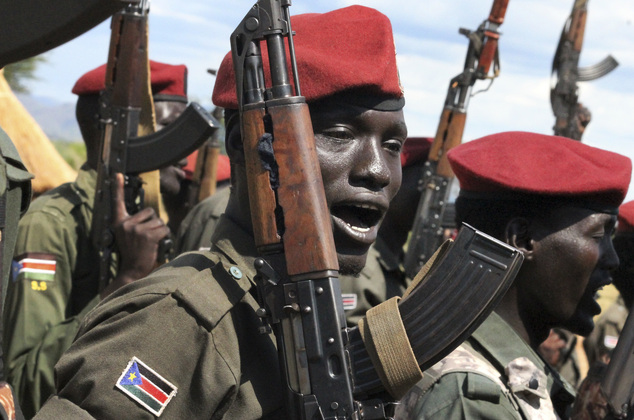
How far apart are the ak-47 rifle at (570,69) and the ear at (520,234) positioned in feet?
16.9

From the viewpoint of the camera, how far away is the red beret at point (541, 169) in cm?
337

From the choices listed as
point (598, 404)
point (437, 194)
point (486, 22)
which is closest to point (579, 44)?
point (486, 22)

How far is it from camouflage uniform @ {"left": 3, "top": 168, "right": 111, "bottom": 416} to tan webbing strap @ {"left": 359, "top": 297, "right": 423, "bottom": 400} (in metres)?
2.29

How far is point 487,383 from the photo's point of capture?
2756mm

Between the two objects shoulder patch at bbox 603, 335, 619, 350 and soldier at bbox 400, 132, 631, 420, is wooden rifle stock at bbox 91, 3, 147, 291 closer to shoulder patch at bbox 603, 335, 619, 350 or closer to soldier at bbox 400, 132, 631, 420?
soldier at bbox 400, 132, 631, 420

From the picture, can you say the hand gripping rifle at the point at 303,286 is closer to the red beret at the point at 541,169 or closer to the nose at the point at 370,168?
the nose at the point at 370,168

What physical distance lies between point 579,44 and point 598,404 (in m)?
6.00

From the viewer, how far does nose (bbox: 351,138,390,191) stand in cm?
243

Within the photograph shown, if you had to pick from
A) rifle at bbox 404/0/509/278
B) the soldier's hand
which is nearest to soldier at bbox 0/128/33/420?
the soldier's hand

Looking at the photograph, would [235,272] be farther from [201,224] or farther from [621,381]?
[201,224]

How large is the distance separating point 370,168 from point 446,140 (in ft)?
13.9

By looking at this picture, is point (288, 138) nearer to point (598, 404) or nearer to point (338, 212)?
point (338, 212)

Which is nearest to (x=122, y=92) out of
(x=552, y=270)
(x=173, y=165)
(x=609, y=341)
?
(x=173, y=165)

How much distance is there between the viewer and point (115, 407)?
6.91ft
